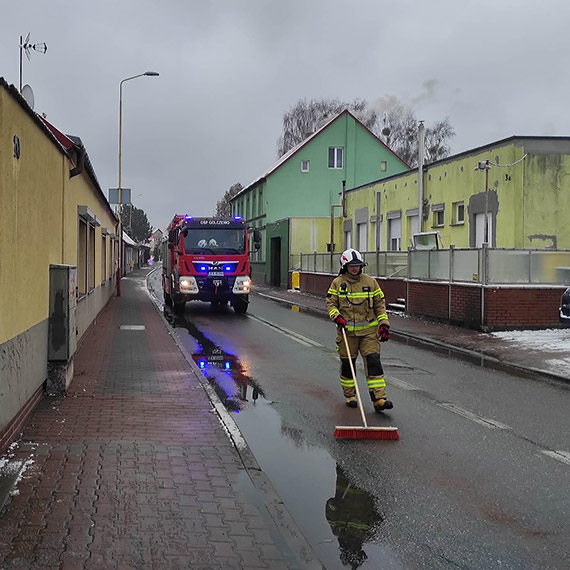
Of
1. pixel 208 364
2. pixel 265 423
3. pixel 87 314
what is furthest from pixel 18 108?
pixel 87 314

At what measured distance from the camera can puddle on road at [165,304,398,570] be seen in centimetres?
398

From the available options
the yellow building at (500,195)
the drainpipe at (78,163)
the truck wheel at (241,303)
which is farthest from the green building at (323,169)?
the drainpipe at (78,163)

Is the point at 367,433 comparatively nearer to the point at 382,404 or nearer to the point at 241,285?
the point at 382,404

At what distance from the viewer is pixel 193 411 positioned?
24.0ft

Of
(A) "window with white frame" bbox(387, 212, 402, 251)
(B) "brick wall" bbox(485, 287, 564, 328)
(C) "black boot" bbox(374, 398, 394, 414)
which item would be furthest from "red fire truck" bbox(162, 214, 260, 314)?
(C) "black boot" bbox(374, 398, 394, 414)

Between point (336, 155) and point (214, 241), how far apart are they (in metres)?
→ 26.8

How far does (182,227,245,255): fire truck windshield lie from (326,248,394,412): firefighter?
1313cm

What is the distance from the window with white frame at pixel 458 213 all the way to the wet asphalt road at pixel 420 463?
476 inches

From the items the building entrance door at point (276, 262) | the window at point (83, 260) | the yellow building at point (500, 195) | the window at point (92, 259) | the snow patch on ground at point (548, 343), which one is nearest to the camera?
the snow patch on ground at point (548, 343)

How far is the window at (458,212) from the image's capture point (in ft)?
72.8

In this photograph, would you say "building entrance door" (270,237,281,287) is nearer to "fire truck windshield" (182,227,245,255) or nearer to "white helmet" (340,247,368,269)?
"fire truck windshield" (182,227,245,255)

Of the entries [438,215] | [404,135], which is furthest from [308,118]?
[438,215]

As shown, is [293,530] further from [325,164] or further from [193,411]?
[325,164]

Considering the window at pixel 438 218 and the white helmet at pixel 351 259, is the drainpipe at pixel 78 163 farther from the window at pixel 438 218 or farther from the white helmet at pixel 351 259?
the window at pixel 438 218
